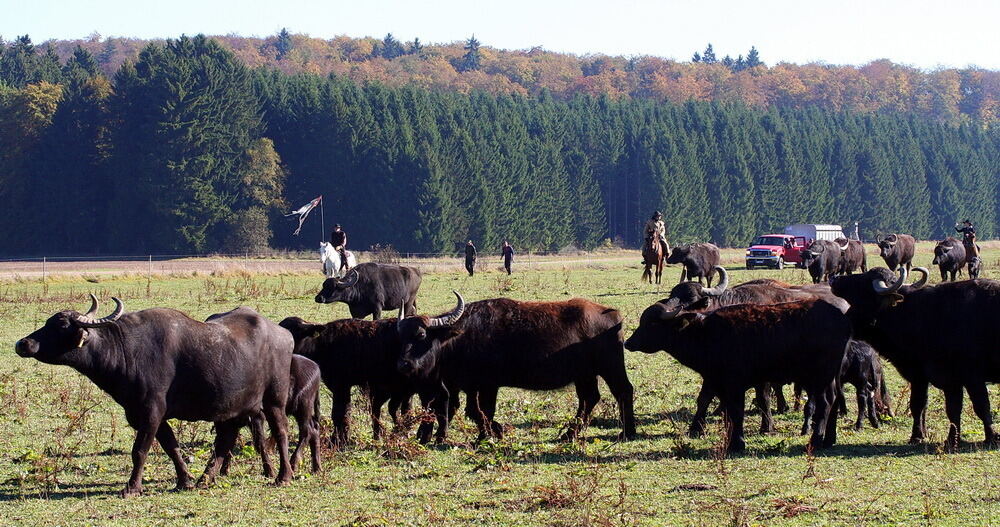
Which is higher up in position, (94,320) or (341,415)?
(94,320)

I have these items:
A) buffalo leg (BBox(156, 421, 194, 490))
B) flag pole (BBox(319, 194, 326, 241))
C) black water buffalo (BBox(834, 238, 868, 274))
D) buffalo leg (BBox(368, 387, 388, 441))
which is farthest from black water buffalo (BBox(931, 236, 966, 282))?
flag pole (BBox(319, 194, 326, 241))

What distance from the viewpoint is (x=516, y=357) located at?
13.5 m

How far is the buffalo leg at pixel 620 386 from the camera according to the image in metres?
13.2

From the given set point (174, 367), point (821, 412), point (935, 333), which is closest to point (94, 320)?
point (174, 367)

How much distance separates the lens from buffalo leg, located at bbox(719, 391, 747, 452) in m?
12.1

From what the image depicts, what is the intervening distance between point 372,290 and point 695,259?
15666 mm

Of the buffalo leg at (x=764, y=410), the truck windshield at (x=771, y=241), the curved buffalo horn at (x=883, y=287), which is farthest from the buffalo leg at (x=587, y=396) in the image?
the truck windshield at (x=771, y=241)

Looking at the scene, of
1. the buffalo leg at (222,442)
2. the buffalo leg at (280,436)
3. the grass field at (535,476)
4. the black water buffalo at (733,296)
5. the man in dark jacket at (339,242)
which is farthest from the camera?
the man in dark jacket at (339,242)

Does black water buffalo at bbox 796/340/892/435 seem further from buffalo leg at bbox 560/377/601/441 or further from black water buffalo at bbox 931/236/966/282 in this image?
black water buffalo at bbox 931/236/966/282

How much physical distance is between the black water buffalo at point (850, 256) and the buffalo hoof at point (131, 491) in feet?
110

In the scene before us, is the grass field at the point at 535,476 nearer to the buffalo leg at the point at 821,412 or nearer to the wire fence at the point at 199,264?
the buffalo leg at the point at 821,412

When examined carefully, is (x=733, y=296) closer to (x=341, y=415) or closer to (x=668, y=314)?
(x=668, y=314)

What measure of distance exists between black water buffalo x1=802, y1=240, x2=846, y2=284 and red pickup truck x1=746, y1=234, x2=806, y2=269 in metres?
14.5

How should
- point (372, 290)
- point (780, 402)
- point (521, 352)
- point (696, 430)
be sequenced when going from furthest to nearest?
point (372, 290), point (780, 402), point (521, 352), point (696, 430)
